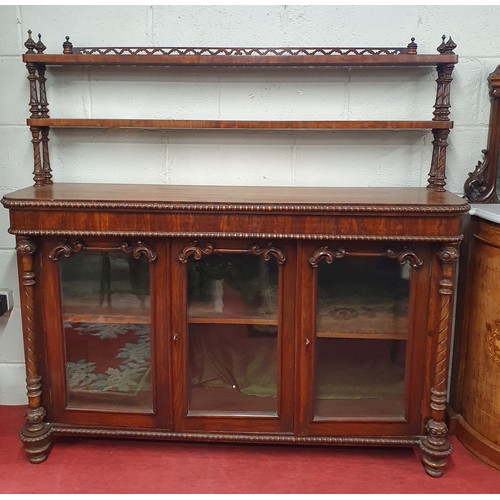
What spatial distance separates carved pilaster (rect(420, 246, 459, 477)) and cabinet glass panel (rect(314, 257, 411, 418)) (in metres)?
0.10

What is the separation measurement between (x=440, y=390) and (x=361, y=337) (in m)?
0.31

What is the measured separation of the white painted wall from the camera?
194 cm

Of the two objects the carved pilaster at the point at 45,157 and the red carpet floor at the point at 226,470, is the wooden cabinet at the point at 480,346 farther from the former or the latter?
the carved pilaster at the point at 45,157

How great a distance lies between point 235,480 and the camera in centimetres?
174

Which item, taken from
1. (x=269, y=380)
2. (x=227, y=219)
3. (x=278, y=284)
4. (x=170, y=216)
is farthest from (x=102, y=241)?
(x=269, y=380)

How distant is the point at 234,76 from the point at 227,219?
655mm

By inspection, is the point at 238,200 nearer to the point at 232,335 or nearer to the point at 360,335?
the point at 232,335

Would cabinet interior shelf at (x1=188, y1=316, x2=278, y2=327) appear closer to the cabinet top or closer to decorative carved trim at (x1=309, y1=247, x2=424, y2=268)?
decorative carved trim at (x1=309, y1=247, x2=424, y2=268)

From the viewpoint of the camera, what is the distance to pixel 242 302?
1771mm

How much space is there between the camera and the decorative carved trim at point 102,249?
1.70 meters

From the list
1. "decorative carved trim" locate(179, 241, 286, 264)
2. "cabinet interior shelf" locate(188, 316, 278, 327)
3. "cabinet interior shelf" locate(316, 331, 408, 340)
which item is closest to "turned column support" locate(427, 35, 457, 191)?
"cabinet interior shelf" locate(316, 331, 408, 340)

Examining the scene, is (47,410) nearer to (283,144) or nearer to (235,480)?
(235,480)

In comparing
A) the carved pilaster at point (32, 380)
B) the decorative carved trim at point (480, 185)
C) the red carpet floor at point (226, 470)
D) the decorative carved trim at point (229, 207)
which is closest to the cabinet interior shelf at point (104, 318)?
the carved pilaster at point (32, 380)

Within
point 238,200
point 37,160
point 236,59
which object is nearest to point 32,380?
point 37,160
